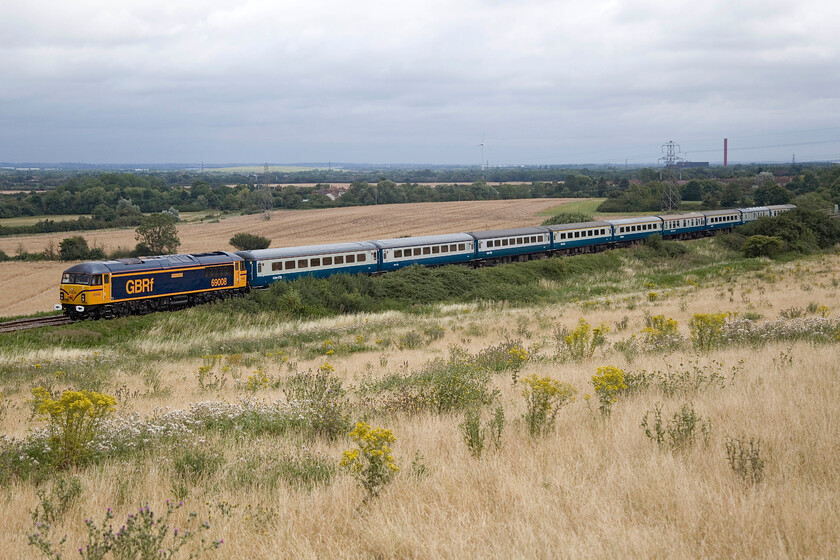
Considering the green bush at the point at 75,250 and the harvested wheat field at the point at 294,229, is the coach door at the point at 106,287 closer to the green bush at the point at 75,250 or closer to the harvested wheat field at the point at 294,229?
the harvested wheat field at the point at 294,229

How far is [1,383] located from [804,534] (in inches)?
781

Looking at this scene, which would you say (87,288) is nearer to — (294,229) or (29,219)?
(294,229)

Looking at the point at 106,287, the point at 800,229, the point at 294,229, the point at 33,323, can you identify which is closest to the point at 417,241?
the point at 106,287

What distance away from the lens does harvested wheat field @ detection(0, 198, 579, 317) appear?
160 feet

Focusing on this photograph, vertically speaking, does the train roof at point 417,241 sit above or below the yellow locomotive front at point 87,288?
above

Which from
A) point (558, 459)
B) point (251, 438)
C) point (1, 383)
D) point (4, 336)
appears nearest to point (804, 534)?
point (558, 459)

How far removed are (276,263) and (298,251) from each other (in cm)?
154

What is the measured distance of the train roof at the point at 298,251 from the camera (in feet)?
115

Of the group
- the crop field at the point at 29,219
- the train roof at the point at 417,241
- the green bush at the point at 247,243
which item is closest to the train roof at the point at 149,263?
the train roof at the point at 417,241

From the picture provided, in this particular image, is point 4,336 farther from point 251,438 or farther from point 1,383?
point 251,438

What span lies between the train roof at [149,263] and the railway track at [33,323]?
2.22 meters

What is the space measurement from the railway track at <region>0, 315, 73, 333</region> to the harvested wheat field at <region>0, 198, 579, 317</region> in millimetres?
10412

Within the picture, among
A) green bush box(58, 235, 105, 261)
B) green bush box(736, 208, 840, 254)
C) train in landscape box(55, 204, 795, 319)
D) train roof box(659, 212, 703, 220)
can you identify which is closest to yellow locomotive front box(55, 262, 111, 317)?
train in landscape box(55, 204, 795, 319)

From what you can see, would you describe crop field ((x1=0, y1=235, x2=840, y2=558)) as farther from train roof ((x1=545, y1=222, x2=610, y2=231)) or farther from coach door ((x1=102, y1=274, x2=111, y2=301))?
train roof ((x1=545, y1=222, x2=610, y2=231))
